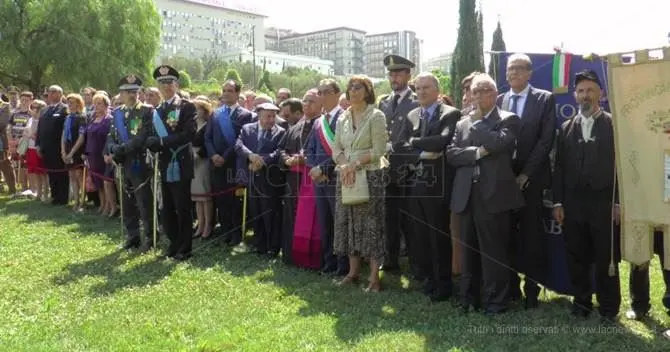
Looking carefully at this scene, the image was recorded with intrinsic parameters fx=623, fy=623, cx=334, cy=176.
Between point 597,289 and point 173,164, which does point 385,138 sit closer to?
point 597,289

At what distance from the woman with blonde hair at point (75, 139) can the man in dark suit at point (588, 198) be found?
816 centimetres

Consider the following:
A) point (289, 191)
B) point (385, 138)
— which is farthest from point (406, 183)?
point (289, 191)

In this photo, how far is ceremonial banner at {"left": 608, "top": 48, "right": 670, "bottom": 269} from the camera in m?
4.07

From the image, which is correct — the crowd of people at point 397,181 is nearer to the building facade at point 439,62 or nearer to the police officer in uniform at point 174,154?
the police officer in uniform at point 174,154

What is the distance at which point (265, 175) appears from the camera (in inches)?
297

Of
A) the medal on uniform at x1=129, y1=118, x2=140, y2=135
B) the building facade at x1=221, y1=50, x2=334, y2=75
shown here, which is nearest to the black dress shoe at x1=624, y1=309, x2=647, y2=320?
the medal on uniform at x1=129, y1=118, x2=140, y2=135

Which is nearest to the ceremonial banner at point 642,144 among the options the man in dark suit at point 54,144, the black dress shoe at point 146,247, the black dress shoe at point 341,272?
the black dress shoe at point 341,272

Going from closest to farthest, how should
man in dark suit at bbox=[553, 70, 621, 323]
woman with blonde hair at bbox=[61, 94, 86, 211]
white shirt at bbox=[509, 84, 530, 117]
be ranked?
man in dark suit at bbox=[553, 70, 621, 323] → white shirt at bbox=[509, 84, 530, 117] → woman with blonde hair at bbox=[61, 94, 86, 211]

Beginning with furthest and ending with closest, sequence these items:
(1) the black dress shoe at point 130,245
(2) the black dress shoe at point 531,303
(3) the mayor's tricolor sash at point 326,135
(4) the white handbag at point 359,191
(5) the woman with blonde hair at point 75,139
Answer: (5) the woman with blonde hair at point 75,139, (1) the black dress shoe at point 130,245, (3) the mayor's tricolor sash at point 326,135, (4) the white handbag at point 359,191, (2) the black dress shoe at point 531,303

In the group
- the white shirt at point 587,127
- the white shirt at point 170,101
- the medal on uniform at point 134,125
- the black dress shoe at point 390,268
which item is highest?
the white shirt at point 170,101

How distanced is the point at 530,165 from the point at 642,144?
103 cm

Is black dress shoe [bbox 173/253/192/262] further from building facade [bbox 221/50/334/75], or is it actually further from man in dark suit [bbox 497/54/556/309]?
building facade [bbox 221/50/334/75]

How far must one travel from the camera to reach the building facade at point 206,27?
368 ft

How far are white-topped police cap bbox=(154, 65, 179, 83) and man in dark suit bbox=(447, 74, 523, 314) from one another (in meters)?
3.71
